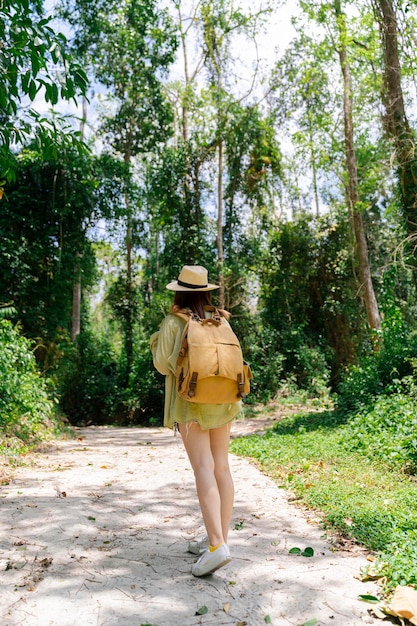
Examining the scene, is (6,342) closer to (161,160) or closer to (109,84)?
(161,160)

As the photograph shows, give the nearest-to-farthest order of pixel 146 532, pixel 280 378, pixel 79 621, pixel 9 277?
pixel 79 621 < pixel 146 532 < pixel 9 277 < pixel 280 378

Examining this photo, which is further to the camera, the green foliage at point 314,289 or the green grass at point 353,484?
the green foliage at point 314,289

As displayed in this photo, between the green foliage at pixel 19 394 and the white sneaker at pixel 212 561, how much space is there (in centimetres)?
501

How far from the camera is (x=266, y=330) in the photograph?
18.8 meters

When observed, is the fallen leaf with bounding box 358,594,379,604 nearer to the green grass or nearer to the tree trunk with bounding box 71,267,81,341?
the green grass

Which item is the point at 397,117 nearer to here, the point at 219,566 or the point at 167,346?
the point at 167,346

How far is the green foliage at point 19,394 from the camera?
7953 millimetres

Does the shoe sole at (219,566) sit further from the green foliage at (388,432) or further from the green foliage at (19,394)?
the green foliage at (19,394)

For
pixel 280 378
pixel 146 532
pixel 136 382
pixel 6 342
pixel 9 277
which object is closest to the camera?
pixel 146 532

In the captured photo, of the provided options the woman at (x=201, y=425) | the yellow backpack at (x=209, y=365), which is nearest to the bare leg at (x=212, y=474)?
the woman at (x=201, y=425)

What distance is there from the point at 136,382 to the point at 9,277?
5.71 meters

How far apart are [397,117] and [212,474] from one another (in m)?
9.45

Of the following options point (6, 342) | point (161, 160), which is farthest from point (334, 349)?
point (6, 342)

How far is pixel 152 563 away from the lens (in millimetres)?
3314
